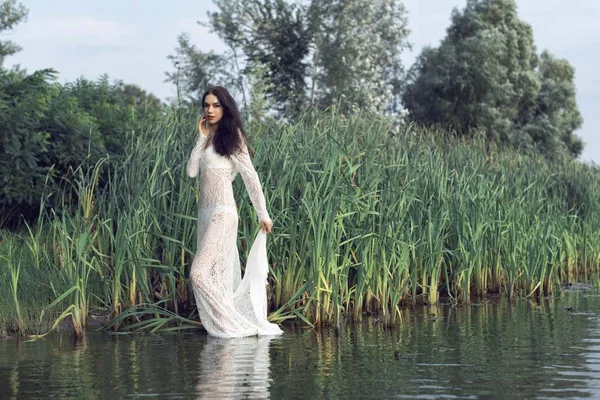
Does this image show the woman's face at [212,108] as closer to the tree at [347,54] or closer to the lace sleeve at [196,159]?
the lace sleeve at [196,159]

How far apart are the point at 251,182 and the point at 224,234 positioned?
53 cm

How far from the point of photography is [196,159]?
902 cm

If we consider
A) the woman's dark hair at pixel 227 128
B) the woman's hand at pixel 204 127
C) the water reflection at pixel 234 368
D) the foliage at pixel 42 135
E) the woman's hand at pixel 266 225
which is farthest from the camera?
the foliage at pixel 42 135

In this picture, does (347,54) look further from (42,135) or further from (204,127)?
(204,127)

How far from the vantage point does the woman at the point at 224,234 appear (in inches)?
348

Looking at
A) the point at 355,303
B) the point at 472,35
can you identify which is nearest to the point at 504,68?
the point at 472,35

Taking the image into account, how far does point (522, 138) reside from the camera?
161 feet

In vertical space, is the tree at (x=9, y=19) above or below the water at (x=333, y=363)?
above

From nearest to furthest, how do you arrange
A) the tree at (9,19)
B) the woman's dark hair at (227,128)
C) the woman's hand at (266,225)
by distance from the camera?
the woman's hand at (266,225)
the woman's dark hair at (227,128)
the tree at (9,19)

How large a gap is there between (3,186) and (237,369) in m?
8.48

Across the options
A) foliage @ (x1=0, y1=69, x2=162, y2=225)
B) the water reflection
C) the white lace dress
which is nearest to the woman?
the white lace dress

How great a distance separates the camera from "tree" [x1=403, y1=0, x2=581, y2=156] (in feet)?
161

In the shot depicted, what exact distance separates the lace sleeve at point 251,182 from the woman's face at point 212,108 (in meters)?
0.36

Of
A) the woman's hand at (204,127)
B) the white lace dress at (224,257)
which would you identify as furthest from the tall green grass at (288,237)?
the woman's hand at (204,127)
